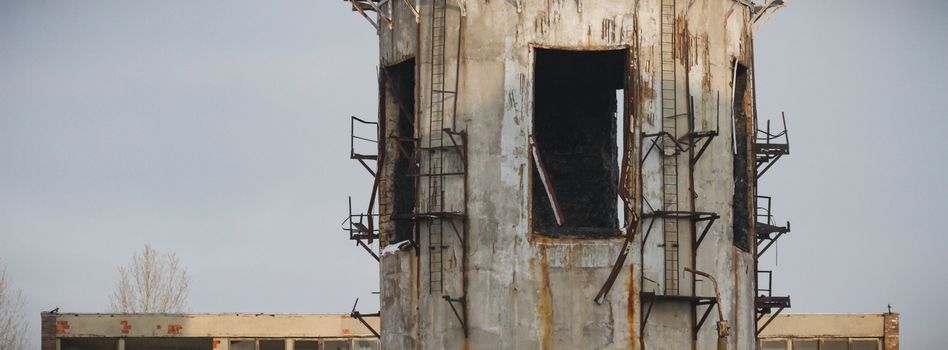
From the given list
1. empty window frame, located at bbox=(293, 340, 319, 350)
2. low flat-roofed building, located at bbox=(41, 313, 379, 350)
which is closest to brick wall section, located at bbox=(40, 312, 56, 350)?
low flat-roofed building, located at bbox=(41, 313, 379, 350)

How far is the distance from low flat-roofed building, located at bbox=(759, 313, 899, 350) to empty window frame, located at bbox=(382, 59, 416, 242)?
24.1 meters

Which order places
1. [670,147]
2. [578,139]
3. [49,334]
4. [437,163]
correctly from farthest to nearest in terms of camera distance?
[49,334] < [578,139] < [437,163] < [670,147]

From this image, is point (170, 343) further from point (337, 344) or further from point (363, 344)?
point (363, 344)

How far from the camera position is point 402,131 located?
30.0 m

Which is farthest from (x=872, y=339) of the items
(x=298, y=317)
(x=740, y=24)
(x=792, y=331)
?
(x=740, y=24)

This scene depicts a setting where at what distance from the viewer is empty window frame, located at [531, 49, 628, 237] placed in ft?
113

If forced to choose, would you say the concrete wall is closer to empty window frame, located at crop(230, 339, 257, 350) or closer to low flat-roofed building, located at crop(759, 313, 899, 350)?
empty window frame, located at crop(230, 339, 257, 350)

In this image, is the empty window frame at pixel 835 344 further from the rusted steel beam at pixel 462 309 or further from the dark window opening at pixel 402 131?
the rusted steel beam at pixel 462 309

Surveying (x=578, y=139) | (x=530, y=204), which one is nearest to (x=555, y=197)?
(x=530, y=204)

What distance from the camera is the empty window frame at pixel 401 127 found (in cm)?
2956

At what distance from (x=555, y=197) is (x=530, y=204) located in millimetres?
447

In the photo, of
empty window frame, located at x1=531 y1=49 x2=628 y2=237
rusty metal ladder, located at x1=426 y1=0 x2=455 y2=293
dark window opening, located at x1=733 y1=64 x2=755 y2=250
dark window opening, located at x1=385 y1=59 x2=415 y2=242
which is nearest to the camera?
rusty metal ladder, located at x1=426 y1=0 x2=455 y2=293

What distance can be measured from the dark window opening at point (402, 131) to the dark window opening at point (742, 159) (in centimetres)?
607

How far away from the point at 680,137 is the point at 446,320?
5.15 m
